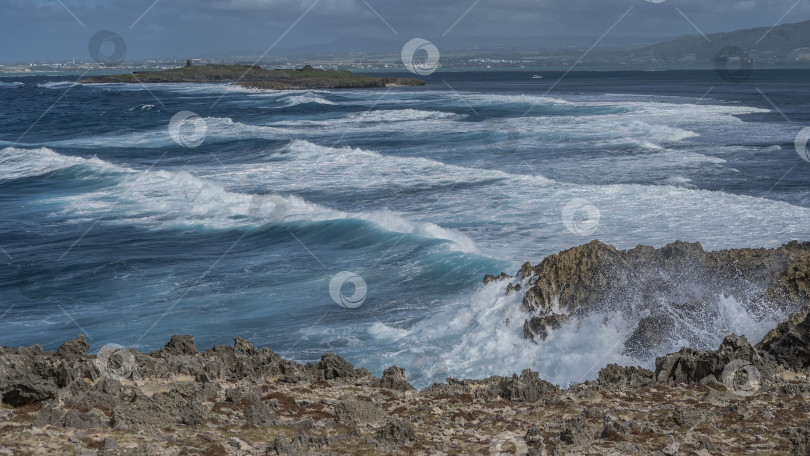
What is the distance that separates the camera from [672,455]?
19.7 feet

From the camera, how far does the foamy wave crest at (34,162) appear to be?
1184 inches

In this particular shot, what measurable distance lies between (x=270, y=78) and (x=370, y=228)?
111476 mm

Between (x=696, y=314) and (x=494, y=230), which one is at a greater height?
(x=494, y=230)

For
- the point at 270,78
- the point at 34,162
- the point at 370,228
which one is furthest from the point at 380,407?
the point at 270,78

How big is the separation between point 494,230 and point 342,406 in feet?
37.2

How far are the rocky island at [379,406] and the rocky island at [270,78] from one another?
3954 inches

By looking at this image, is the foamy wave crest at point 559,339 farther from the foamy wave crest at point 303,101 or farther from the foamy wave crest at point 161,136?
the foamy wave crest at point 303,101

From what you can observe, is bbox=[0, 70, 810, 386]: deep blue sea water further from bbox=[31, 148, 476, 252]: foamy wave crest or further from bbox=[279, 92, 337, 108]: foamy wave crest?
bbox=[279, 92, 337, 108]: foamy wave crest

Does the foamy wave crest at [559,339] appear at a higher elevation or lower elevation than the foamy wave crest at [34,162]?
lower

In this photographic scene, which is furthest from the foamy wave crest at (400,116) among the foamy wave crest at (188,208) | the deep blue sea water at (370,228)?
the foamy wave crest at (188,208)

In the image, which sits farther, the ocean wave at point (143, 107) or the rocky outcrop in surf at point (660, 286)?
the ocean wave at point (143, 107)

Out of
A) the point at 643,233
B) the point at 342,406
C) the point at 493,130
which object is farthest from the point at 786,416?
the point at 493,130

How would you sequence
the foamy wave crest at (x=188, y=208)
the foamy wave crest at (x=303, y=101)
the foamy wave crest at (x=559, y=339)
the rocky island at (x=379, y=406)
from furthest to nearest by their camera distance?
the foamy wave crest at (x=303, y=101) → the foamy wave crest at (x=188, y=208) → the foamy wave crest at (x=559, y=339) → the rocky island at (x=379, y=406)

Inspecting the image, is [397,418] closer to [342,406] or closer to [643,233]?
[342,406]
